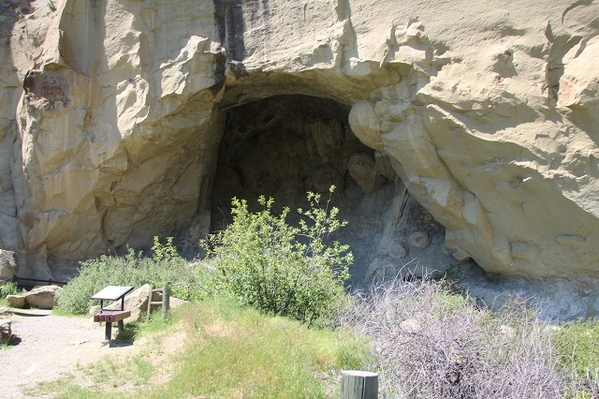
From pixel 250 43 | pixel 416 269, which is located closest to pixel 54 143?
pixel 250 43

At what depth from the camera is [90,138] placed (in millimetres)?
10164

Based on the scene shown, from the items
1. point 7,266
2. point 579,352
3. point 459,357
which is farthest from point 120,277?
point 579,352

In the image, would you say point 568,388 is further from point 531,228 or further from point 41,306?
point 41,306

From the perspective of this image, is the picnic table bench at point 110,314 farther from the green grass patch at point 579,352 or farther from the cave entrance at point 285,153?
the cave entrance at point 285,153

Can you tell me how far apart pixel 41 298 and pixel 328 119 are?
6.91 meters

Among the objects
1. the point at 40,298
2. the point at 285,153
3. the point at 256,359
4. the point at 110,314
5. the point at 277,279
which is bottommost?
the point at 40,298

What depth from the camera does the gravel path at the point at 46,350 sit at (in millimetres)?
5211

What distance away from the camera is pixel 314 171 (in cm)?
1345

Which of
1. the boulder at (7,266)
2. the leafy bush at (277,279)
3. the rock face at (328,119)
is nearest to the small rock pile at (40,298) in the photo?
the boulder at (7,266)

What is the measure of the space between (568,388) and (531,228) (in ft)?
12.1

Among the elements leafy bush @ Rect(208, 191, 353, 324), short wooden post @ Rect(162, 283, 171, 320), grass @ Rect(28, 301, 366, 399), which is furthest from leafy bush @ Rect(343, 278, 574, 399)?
short wooden post @ Rect(162, 283, 171, 320)

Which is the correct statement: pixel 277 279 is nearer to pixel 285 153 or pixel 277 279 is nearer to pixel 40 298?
pixel 40 298

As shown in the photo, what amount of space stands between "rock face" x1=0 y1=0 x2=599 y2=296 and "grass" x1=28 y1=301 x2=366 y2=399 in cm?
373

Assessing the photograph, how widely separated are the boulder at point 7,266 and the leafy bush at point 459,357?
6.68m
